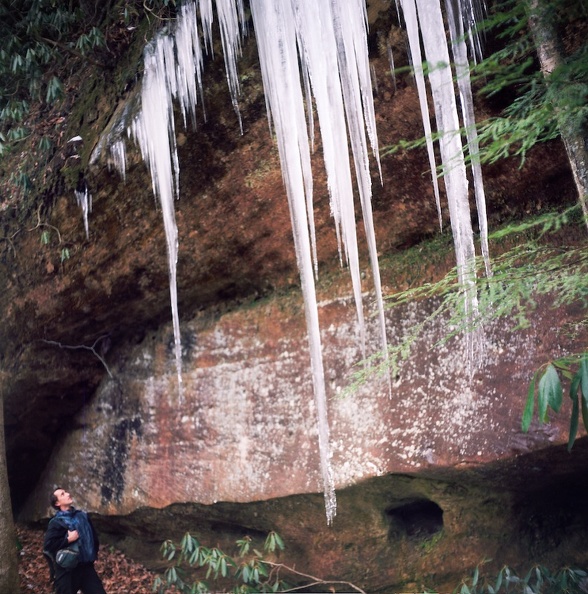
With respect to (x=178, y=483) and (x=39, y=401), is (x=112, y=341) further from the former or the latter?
(x=178, y=483)

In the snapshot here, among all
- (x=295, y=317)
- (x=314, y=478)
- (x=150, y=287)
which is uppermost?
(x=150, y=287)

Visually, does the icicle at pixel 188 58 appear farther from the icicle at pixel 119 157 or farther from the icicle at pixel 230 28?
the icicle at pixel 119 157

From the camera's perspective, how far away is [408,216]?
16.8 ft

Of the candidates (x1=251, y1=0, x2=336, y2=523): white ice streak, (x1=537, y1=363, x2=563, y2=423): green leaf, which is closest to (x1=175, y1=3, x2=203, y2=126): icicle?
(x1=251, y1=0, x2=336, y2=523): white ice streak

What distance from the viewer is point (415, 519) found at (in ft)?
16.8

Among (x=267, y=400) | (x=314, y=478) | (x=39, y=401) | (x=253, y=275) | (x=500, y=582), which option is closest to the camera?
(x=500, y=582)

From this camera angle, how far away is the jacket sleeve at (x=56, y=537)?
4.39 m

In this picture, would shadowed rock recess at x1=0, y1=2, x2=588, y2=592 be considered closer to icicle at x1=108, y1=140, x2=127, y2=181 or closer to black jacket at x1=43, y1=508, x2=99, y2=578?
icicle at x1=108, y1=140, x2=127, y2=181

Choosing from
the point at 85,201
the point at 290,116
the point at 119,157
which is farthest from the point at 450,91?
the point at 85,201

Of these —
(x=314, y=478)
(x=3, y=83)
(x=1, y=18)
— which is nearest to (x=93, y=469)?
(x=314, y=478)

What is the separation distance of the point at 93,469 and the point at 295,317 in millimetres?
2493

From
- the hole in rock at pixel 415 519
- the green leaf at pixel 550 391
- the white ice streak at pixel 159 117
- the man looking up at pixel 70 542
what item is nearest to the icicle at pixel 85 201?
the white ice streak at pixel 159 117

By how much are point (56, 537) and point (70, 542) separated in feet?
0.34

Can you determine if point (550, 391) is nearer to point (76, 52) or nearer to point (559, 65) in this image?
point (559, 65)
